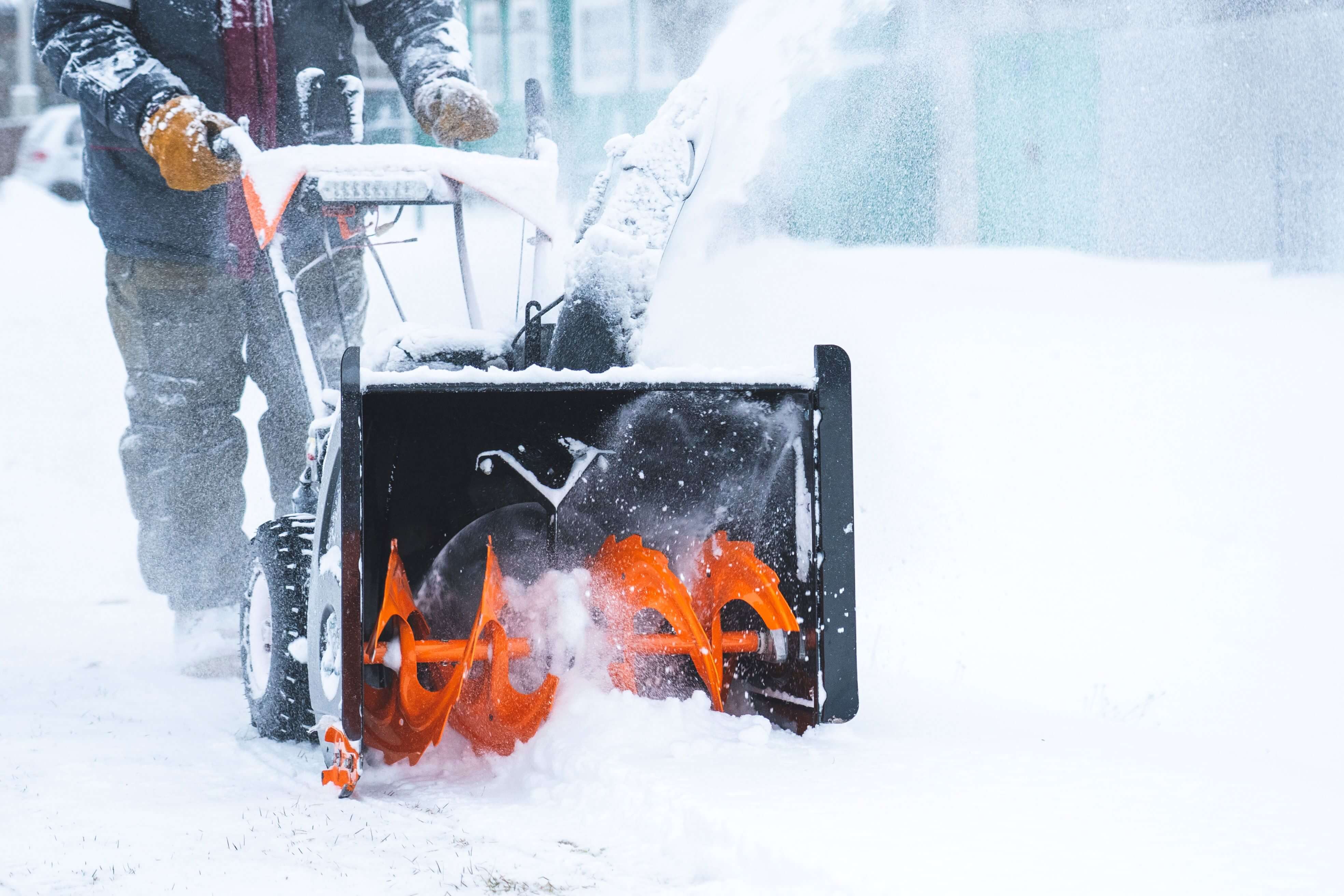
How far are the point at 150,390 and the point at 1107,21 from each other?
39.5ft

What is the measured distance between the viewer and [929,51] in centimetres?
1338

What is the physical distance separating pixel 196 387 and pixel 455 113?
4.22ft

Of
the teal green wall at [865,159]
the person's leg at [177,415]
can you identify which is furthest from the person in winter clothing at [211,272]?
the teal green wall at [865,159]

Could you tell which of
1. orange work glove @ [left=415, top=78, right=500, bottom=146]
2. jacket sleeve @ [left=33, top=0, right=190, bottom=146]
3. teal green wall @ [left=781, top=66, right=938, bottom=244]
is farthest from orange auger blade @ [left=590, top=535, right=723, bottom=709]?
teal green wall @ [left=781, top=66, right=938, bottom=244]

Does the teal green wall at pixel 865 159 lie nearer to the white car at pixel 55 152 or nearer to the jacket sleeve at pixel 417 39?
the white car at pixel 55 152

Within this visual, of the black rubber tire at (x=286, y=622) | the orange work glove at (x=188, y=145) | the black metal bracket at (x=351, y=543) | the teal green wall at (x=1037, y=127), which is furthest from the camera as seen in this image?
the teal green wall at (x=1037, y=127)

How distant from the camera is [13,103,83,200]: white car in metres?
13.9

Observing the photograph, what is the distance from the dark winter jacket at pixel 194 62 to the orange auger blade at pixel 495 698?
1.94 m

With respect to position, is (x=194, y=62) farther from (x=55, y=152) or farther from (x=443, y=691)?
(x=55, y=152)

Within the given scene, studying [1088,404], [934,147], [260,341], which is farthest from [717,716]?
[934,147]

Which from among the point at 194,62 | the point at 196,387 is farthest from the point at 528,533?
the point at 194,62

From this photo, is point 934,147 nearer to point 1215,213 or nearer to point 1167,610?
point 1215,213

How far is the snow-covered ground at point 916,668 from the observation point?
210cm

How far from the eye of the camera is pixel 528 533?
3.00 m
